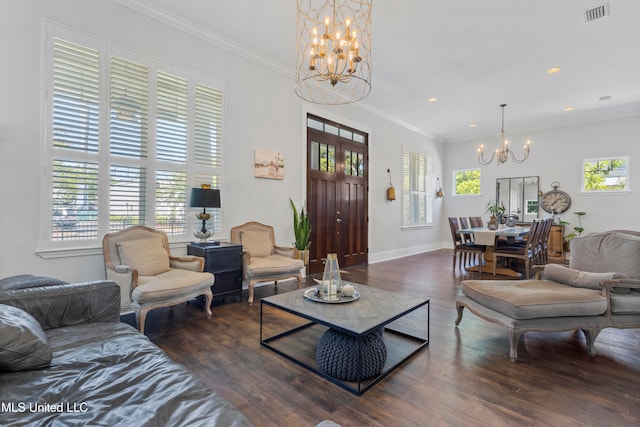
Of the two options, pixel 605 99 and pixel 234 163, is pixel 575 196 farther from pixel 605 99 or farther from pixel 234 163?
pixel 234 163

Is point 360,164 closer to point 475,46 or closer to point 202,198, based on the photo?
Answer: point 475,46

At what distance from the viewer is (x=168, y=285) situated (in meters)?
2.76

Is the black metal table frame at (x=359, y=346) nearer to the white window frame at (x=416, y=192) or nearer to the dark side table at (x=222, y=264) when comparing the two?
the dark side table at (x=222, y=264)

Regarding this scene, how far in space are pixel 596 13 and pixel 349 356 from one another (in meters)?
4.36

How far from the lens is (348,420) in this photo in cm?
163

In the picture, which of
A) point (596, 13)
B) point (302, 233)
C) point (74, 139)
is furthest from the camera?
point (302, 233)

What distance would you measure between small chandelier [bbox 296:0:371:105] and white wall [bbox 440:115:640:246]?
4969 millimetres

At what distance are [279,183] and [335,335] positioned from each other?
9.78 ft

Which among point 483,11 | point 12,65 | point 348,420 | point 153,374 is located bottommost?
point 348,420

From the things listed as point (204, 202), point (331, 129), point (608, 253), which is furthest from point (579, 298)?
point (331, 129)

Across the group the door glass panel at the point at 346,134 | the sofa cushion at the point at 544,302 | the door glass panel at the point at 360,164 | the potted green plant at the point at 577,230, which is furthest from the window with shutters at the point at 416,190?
the sofa cushion at the point at 544,302

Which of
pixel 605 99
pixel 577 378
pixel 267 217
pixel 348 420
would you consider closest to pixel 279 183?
pixel 267 217

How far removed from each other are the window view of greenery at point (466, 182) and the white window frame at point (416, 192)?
0.96m

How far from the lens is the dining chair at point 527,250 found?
4910 mm
